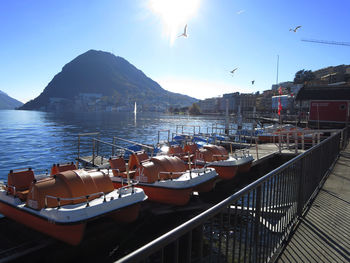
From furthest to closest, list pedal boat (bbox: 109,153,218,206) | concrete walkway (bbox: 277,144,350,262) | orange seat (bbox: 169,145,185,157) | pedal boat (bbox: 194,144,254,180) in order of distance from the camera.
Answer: orange seat (bbox: 169,145,185,157)
pedal boat (bbox: 194,144,254,180)
pedal boat (bbox: 109,153,218,206)
concrete walkway (bbox: 277,144,350,262)

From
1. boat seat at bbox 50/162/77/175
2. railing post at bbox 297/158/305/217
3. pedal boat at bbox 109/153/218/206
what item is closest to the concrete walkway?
railing post at bbox 297/158/305/217

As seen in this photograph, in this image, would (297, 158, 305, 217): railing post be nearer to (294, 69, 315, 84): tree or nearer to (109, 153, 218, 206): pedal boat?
(109, 153, 218, 206): pedal boat

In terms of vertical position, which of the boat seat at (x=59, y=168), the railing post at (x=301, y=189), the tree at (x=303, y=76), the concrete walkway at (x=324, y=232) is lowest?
the boat seat at (x=59, y=168)

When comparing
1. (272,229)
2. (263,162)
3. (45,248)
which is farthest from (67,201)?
(263,162)

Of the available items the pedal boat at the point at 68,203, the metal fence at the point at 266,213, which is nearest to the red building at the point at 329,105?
the metal fence at the point at 266,213

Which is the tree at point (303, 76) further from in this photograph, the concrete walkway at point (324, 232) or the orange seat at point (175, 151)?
the concrete walkway at point (324, 232)

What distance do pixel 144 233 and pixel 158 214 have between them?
117 cm

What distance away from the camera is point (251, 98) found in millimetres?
187250

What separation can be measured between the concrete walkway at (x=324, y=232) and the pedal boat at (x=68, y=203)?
5.37 m

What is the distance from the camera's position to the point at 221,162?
14.7m

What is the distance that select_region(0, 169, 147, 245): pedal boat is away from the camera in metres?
7.46

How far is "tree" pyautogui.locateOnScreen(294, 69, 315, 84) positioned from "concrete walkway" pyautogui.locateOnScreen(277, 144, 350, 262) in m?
147

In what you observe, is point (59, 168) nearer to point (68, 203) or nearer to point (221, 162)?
point (68, 203)

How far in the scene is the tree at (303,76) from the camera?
138m
